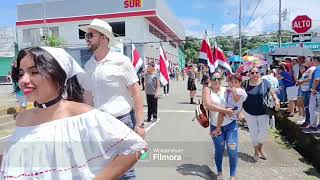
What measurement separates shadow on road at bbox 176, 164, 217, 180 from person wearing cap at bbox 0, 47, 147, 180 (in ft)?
13.9

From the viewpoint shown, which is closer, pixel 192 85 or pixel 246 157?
pixel 246 157

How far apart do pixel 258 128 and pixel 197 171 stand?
1460 mm

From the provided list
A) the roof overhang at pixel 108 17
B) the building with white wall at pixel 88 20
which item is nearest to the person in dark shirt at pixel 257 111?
the building with white wall at pixel 88 20

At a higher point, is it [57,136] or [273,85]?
[57,136]

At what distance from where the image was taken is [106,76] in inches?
Result: 138

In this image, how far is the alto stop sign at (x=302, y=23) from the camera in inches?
505

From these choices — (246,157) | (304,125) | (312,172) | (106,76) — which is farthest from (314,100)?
(106,76)

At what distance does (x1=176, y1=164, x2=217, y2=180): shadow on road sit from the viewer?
590 centimetres

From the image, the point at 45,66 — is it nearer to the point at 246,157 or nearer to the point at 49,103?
the point at 49,103

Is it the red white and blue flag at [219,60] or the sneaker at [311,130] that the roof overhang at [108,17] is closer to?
the red white and blue flag at [219,60]

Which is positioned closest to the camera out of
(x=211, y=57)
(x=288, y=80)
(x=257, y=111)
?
(x=257, y=111)

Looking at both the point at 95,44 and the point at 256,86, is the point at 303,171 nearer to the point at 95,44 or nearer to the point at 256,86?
the point at 256,86

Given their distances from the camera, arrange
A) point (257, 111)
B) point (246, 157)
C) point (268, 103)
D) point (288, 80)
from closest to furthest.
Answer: point (268, 103) < point (257, 111) < point (246, 157) < point (288, 80)

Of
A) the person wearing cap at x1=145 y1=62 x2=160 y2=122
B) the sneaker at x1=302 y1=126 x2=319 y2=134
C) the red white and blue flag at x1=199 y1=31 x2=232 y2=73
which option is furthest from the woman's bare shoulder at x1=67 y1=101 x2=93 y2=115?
the person wearing cap at x1=145 y1=62 x2=160 y2=122
